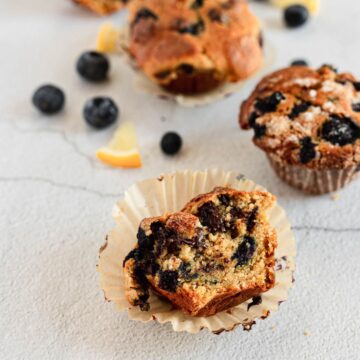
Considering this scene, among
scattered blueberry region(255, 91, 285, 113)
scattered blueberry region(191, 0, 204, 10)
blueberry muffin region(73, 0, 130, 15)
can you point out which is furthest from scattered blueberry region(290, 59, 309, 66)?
blueberry muffin region(73, 0, 130, 15)

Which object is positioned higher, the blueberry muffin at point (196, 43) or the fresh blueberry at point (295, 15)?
the blueberry muffin at point (196, 43)

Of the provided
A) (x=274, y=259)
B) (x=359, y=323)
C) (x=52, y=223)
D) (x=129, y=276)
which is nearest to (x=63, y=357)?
(x=129, y=276)

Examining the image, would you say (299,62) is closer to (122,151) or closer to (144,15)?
(144,15)

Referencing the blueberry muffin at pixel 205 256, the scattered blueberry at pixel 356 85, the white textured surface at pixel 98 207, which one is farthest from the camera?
the scattered blueberry at pixel 356 85

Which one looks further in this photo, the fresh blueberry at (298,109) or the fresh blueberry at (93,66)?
the fresh blueberry at (93,66)

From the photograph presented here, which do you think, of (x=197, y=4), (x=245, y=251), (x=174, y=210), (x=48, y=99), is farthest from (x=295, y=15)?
(x=245, y=251)

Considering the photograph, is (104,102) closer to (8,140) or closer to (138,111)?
(138,111)

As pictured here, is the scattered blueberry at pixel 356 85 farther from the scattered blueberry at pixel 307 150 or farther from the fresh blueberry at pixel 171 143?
the fresh blueberry at pixel 171 143

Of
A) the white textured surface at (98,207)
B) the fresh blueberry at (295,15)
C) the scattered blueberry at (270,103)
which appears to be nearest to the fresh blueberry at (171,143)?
the white textured surface at (98,207)
